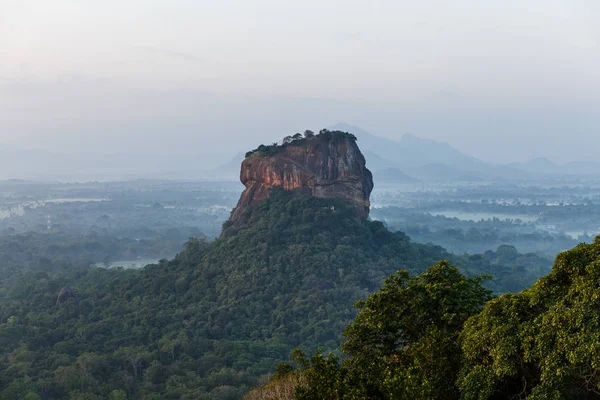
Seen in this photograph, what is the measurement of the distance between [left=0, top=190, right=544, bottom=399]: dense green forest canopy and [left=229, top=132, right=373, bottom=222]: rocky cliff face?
4.87 ft

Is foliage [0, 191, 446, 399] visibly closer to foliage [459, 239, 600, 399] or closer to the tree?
the tree

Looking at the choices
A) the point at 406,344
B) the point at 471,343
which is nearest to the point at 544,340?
the point at 471,343

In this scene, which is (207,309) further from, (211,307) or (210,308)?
(211,307)

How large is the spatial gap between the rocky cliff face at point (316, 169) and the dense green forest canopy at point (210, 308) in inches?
58.5

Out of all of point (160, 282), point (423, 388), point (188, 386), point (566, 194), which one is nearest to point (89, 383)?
point (188, 386)

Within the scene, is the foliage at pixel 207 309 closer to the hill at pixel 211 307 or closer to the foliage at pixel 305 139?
the hill at pixel 211 307

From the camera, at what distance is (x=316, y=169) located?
44.8 meters

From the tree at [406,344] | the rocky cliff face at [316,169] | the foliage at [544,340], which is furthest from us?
the rocky cliff face at [316,169]

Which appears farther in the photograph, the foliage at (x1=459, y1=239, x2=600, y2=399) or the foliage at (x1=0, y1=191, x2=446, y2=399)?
the foliage at (x1=0, y1=191, x2=446, y2=399)

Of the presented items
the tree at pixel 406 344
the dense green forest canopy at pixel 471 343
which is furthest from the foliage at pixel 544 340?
the tree at pixel 406 344

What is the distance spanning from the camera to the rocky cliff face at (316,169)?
44.7m

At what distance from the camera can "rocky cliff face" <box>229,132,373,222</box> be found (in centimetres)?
4472

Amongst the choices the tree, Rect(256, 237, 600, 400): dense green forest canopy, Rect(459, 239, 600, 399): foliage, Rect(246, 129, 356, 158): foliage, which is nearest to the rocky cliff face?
Rect(246, 129, 356, 158): foliage

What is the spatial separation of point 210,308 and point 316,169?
16.5m
